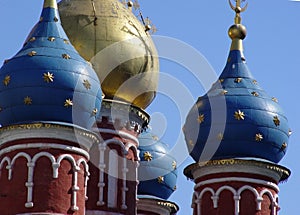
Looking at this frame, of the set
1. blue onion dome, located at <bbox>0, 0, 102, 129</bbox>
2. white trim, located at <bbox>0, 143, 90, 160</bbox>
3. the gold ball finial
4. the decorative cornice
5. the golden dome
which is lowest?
white trim, located at <bbox>0, 143, 90, 160</bbox>

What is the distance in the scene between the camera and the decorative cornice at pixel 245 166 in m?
29.8

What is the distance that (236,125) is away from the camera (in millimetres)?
30062

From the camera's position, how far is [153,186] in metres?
33.6

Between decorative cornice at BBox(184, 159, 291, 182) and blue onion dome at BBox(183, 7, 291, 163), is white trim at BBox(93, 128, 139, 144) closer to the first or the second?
blue onion dome at BBox(183, 7, 291, 163)

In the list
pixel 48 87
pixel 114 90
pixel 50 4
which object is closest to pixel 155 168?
pixel 114 90

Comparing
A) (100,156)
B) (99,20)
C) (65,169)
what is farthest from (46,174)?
(99,20)

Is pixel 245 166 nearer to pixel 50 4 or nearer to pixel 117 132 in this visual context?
pixel 117 132

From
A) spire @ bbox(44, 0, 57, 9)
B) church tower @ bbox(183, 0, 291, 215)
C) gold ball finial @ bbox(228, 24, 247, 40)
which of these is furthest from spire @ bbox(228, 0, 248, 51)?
spire @ bbox(44, 0, 57, 9)

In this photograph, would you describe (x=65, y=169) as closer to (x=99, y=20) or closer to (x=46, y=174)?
(x=46, y=174)

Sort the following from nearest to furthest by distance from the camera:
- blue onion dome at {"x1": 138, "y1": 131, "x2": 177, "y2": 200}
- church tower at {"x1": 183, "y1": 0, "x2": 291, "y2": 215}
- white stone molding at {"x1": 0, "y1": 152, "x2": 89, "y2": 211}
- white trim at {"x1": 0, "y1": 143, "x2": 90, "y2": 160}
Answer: white stone molding at {"x1": 0, "y1": 152, "x2": 89, "y2": 211}, white trim at {"x1": 0, "y1": 143, "x2": 90, "y2": 160}, church tower at {"x1": 183, "y1": 0, "x2": 291, "y2": 215}, blue onion dome at {"x1": 138, "y1": 131, "x2": 177, "y2": 200}

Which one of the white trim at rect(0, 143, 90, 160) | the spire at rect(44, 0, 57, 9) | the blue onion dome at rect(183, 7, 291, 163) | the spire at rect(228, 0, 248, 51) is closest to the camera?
the white trim at rect(0, 143, 90, 160)

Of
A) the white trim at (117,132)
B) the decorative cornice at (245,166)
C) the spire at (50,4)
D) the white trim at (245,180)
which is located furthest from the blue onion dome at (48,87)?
the white trim at (245,180)

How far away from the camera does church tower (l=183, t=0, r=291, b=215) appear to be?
2983cm

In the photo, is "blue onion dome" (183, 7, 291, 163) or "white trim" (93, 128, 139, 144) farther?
"white trim" (93, 128, 139, 144)
